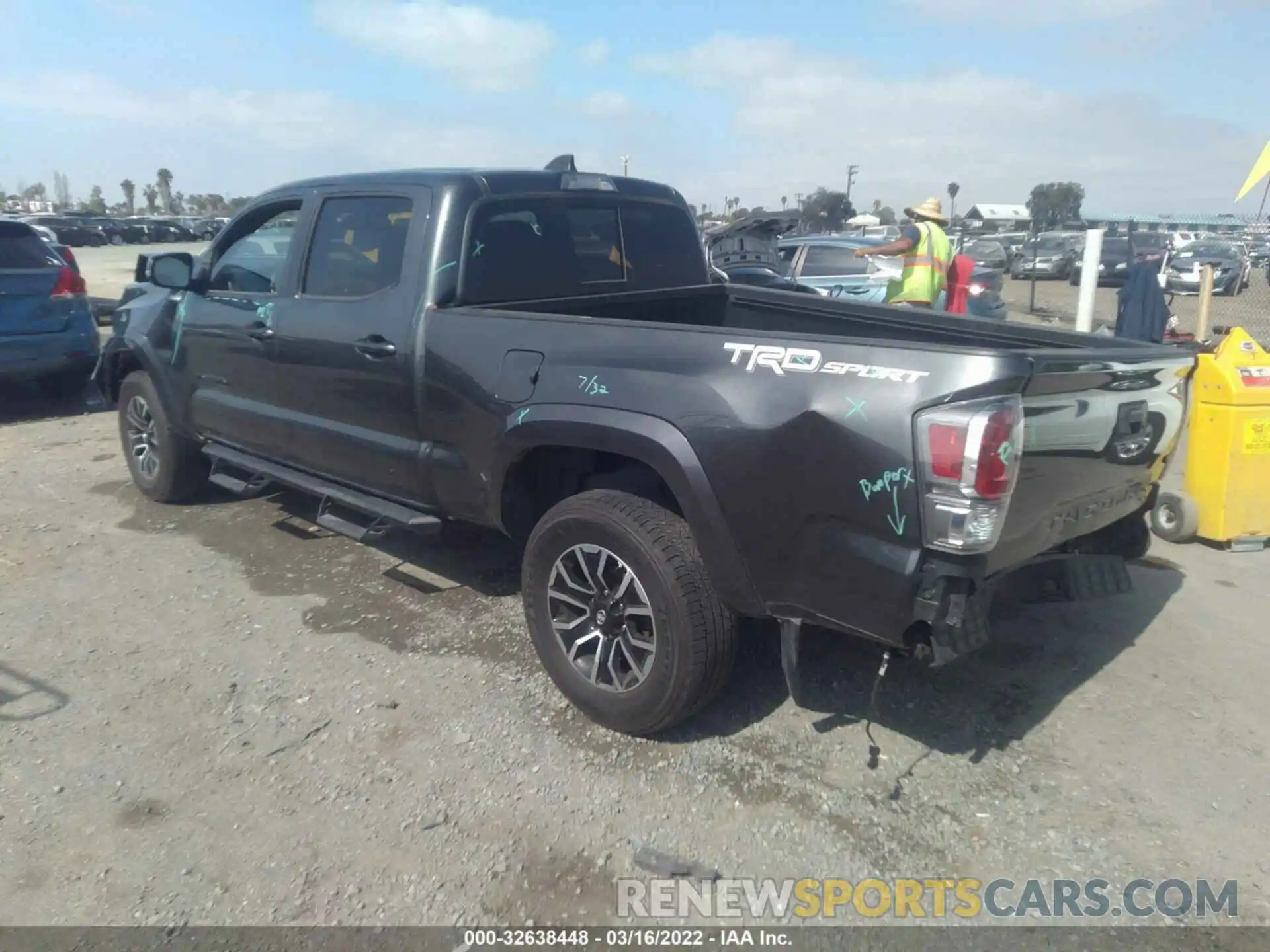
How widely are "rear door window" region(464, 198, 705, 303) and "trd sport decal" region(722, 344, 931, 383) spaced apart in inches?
57.7

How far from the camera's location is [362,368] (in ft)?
13.7

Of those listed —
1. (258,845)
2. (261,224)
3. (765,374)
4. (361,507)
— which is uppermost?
(261,224)

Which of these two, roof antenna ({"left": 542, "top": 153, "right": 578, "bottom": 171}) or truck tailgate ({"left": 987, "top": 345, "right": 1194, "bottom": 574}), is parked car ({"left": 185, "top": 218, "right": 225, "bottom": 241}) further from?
truck tailgate ({"left": 987, "top": 345, "right": 1194, "bottom": 574})

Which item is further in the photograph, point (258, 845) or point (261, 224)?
point (261, 224)

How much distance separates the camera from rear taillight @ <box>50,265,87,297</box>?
Answer: 8.70 m

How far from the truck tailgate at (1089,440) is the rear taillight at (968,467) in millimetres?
110

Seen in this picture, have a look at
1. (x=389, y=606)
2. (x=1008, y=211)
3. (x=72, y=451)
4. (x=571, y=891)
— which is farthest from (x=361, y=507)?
(x=1008, y=211)

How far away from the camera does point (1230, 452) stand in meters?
5.09

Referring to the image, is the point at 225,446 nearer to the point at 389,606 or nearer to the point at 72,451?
the point at 389,606

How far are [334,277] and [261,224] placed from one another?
0.97 metres

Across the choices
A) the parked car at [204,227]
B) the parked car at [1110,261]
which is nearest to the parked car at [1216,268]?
the parked car at [1110,261]

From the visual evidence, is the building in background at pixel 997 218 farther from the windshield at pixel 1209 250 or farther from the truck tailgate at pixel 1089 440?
the truck tailgate at pixel 1089 440

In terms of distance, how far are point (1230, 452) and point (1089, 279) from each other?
447cm

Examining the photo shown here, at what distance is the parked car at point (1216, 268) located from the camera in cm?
2292
